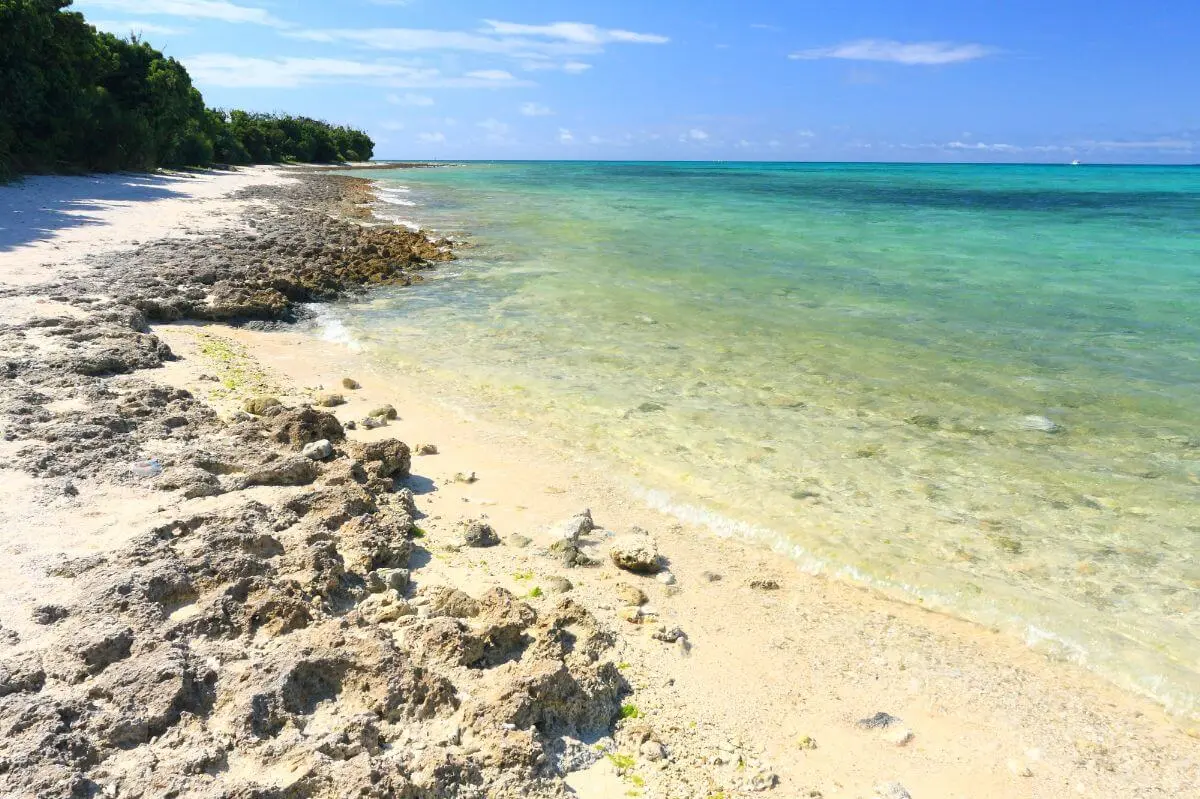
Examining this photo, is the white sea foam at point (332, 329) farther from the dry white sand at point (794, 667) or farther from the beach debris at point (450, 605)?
the beach debris at point (450, 605)

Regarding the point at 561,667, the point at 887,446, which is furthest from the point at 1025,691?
the point at 887,446

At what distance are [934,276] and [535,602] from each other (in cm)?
1513

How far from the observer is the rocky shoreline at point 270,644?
7.91 feet

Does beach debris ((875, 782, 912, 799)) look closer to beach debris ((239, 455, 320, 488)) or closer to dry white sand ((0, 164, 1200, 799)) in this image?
dry white sand ((0, 164, 1200, 799))

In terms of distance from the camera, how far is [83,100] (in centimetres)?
2650

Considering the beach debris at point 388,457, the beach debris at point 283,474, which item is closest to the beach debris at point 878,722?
the beach debris at point 388,457

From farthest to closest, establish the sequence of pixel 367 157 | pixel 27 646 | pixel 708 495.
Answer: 1. pixel 367 157
2. pixel 708 495
3. pixel 27 646

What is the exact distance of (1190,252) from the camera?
2258 cm

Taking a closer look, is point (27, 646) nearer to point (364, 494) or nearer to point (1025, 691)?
point (364, 494)

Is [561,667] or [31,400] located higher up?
[31,400]

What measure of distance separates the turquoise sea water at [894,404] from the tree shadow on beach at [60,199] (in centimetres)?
658

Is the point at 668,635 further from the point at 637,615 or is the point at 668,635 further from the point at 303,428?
the point at 303,428

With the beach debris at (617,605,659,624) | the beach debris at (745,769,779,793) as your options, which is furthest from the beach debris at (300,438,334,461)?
the beach debris at (745,769,779,793)

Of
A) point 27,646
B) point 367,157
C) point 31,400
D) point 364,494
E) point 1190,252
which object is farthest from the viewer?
point 367,157
